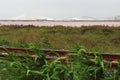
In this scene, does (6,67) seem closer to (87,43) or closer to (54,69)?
(54,69)

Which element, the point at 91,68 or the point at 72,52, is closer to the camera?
the point at 91,68

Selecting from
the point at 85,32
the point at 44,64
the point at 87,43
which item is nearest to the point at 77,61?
the point at 44,64

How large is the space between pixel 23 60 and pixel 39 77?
0.62 m

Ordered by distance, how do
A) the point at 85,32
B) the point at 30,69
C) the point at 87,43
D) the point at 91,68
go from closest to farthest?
the point at 91,68, the point at 30,69, the point at 87,43, the point at 85,32

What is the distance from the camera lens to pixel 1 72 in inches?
341

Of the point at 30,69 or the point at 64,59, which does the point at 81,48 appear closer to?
the point at 64,59

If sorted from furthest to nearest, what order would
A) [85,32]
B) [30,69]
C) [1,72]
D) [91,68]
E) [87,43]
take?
[85,32] < [87,43] < [1,72] < [30,69] < [91,68]

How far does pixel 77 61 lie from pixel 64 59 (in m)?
0.37

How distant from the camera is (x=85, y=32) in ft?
102

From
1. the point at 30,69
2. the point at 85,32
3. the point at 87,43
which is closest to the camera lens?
the point at 30,69

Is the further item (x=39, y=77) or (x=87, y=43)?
(x=87, y=43)

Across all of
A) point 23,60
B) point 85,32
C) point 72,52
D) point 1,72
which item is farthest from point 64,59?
point 85,32

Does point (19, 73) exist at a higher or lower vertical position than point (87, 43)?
higher

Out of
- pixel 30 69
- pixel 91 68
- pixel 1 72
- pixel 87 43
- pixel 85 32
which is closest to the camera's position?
pixel 91 68
